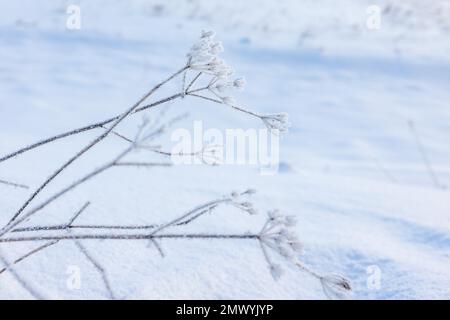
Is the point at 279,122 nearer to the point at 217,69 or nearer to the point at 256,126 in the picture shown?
the point at 217,69

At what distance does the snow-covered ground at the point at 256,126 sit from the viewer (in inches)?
50.4

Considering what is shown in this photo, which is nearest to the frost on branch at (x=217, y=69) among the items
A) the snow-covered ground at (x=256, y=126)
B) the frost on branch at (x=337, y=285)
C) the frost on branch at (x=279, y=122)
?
the frost on branch at (x=279, y=122)

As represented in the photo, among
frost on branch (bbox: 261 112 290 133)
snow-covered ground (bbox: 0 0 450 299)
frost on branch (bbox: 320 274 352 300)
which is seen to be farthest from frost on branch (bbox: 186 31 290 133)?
snow-covered ground (bbox: 0 0 450 299)

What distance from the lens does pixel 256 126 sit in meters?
4.13

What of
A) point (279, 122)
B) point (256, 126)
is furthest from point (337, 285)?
point (256, 126)

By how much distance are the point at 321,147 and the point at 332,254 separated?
2.64 m

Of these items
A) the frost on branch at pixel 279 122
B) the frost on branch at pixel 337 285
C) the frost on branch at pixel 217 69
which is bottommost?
the frost on branch at pixel 337 285

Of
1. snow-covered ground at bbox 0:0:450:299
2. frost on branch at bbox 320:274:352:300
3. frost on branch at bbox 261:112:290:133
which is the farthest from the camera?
snow-covered ground at bbox 0:0:450:299

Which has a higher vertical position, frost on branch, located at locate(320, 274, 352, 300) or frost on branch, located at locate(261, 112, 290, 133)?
frost on branch, located at locate(261, 112, 290, 133)

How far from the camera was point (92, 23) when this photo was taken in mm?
6684

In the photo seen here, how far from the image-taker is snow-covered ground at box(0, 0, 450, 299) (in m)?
1.28

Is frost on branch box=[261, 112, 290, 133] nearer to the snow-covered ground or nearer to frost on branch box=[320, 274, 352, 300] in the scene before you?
frost on branch box=[320, 274, 352, 300]

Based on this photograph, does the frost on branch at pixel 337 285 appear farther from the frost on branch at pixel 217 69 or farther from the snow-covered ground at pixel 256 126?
the snow-covered ground at pixel 256 126

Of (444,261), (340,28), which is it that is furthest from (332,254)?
(340,28)
